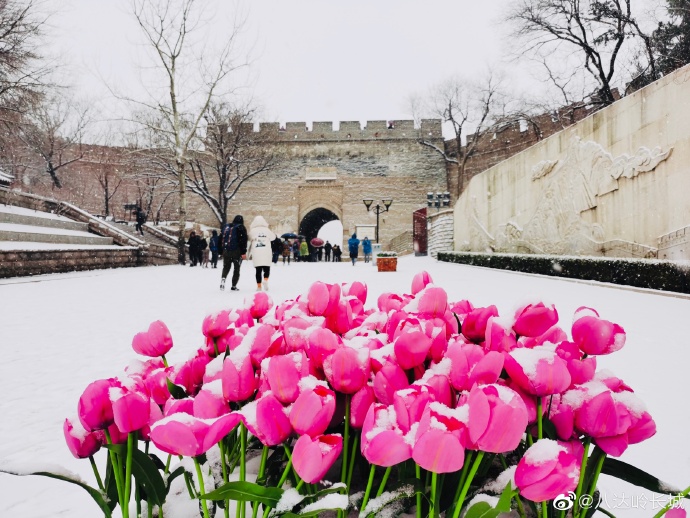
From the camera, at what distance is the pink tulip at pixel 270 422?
55 centimetres

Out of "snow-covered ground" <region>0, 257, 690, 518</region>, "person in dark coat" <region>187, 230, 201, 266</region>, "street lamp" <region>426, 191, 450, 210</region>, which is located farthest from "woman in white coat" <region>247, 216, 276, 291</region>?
"street lamp" <region>426, 191, 450, 210</region>

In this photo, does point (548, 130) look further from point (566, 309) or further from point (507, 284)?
point (566, 309)

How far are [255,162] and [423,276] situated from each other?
26.3 meters

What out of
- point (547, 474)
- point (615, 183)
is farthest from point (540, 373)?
point (615, 183)

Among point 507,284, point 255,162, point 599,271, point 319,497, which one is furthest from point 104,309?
point 255,162

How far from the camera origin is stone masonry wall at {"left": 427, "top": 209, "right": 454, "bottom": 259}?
20438mm

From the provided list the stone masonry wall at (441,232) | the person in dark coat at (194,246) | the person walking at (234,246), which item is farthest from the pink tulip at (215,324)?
the stone masonry wall at (441,232)

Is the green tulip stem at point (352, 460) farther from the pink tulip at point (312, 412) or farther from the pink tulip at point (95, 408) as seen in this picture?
the pink tulip at point (95, 408)

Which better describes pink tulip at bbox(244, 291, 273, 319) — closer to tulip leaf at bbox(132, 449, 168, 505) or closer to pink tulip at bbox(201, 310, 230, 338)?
pink tulip at bbox(201, 310, 230, 338)

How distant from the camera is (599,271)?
7.71 m

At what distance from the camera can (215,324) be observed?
34.9 inches

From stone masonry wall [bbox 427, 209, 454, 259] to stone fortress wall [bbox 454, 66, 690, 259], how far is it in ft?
26.6

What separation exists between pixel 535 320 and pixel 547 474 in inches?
12.8

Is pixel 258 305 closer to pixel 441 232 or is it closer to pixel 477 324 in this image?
pixel 477 324
